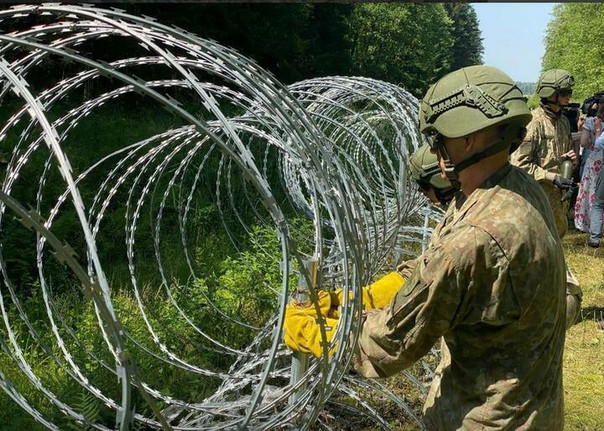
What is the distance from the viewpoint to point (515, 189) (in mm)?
2023

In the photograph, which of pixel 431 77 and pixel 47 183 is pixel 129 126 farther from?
pixel 431 77

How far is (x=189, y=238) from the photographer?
7.63 m

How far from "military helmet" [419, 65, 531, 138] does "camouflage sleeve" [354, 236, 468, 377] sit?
1.32 feet

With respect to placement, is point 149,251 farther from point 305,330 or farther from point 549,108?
point 305,330

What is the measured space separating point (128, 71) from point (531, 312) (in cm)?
1499

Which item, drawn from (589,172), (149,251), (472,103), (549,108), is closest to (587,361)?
(549,108)

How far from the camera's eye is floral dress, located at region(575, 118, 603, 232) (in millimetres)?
8133

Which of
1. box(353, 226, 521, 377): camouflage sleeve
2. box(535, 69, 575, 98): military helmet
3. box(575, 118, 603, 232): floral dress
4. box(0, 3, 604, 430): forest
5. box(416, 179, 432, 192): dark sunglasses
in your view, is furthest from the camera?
box(575, 118, 603, 232): floral dress

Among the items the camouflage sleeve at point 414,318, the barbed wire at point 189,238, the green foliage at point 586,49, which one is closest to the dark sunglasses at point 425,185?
the barbed wire at point 189,238

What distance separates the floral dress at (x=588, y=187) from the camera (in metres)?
8.13

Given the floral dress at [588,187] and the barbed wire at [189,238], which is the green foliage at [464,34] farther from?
the barbed wire at [189,238]

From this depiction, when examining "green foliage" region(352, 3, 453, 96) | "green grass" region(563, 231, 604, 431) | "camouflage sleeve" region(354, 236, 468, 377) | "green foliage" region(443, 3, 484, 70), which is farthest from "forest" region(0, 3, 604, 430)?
"green foliage" region(443, 3, 484, 70)

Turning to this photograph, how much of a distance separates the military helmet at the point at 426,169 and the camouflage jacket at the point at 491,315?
0.97 metres

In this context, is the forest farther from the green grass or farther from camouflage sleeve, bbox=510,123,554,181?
camouflage sleeve, bbox=510,123,554,181
